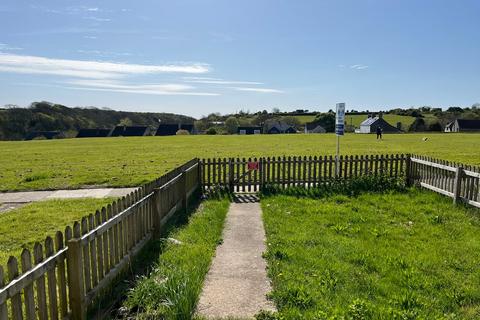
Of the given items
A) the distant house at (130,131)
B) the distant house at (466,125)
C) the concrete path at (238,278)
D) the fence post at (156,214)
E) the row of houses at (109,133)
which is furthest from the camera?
the distant house at (130,131)

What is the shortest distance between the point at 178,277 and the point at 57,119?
479 ft

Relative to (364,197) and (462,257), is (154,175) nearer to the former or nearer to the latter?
(364,197)

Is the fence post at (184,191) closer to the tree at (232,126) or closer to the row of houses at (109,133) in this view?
the row of houses at (109,133)

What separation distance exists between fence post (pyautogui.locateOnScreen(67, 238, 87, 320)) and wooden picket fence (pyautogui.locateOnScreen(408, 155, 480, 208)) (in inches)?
355

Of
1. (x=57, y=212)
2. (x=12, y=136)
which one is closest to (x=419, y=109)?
(x=12, y=136)

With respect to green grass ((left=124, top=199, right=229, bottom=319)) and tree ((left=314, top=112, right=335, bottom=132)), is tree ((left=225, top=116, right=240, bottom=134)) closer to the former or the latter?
tree ((left=314, top=112, right=335, bottom=132))

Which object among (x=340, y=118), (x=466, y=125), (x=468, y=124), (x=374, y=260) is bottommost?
(x=374, y=260)

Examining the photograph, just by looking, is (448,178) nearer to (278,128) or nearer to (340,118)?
(340,118)

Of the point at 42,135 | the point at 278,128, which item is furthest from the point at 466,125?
the point at 42,135

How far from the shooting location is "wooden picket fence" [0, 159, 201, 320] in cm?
312

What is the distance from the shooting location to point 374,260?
5785 millimetres

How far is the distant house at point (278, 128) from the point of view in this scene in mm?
119188

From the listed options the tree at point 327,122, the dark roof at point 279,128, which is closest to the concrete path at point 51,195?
the tree at point 327,122

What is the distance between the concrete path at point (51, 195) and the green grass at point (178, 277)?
5.53 metres
